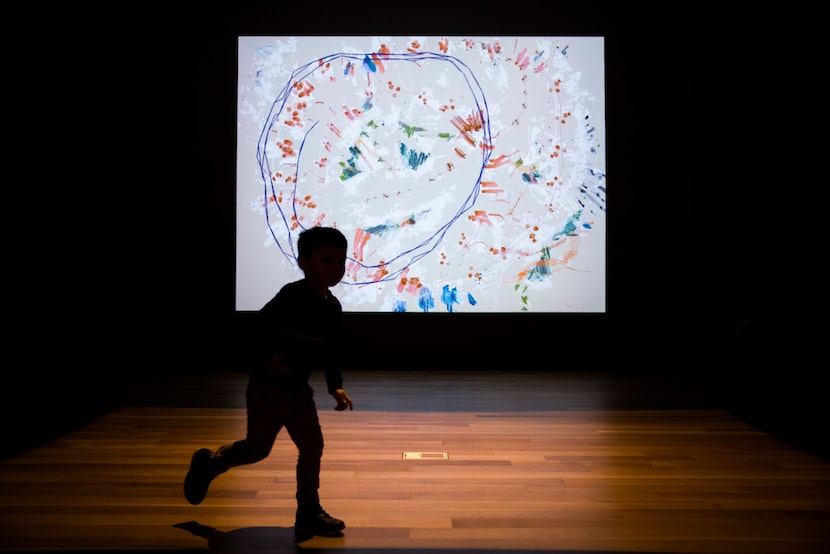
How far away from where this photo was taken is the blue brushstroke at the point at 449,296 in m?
5.82

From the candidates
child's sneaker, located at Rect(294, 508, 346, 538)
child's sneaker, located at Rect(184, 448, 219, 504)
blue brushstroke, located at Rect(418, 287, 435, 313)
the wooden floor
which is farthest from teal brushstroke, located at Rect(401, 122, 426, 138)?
child's sneaker, located at Rect(294, 508, 346, 538)

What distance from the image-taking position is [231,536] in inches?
76.8

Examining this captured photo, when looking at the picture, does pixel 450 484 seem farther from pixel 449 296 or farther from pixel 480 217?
pixel 480 217

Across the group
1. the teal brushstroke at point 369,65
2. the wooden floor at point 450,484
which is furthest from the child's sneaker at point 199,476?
the teal brushstroke at point 369,65

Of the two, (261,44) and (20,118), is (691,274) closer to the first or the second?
(261,44)

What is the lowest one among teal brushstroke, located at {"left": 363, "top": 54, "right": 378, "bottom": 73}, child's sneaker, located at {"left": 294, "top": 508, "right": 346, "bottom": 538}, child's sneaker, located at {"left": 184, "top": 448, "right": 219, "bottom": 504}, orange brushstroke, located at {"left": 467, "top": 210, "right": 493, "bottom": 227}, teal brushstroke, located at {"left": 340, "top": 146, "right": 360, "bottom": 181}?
child's sneaker, located at {"left": 294, "top": 508, "right": 346, "bottom": 538}

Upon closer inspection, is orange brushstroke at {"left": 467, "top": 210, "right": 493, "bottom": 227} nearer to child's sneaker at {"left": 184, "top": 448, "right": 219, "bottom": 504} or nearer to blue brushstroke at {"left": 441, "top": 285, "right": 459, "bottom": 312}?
blue brushstroke at {"left": 441, "top": 285, "right": 459, "bottom": 312}

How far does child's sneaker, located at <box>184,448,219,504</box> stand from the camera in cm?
207

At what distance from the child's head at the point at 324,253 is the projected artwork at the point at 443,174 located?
3.87 meters

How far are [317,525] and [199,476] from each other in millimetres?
409

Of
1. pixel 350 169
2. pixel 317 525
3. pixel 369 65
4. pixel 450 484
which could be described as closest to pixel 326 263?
pixel 317 525

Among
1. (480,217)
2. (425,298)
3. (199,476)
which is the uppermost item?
(480,217)

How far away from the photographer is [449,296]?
5.83 m

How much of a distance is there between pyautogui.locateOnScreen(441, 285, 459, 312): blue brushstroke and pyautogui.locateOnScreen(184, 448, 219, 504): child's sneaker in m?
3.85
